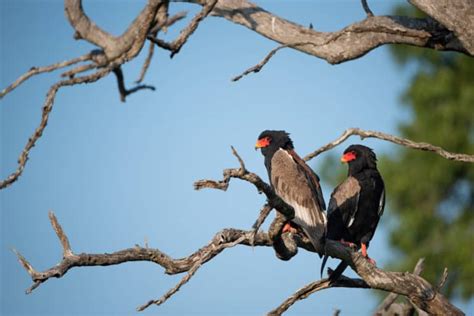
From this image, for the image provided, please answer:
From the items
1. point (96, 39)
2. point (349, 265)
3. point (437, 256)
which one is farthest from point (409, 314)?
point (437, 256)

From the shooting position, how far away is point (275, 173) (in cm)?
862

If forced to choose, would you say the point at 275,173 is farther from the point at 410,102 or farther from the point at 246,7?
the point at 410,102

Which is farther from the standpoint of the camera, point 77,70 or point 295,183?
point 295,183

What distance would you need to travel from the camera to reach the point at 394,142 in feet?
26.0

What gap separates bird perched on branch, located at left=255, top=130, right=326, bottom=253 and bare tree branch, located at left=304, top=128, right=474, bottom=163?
0.91 ft

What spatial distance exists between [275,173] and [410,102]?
17261 millimetres

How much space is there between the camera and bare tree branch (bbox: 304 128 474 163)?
7742 mm

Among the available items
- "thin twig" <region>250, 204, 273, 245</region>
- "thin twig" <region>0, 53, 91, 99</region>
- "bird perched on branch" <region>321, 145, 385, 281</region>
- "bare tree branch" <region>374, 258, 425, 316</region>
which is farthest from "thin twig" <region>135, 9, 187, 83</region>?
"bare tree branch" <region>374, 258, 425, 316</region>

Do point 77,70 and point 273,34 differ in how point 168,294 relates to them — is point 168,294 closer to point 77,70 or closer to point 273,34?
point 77,70

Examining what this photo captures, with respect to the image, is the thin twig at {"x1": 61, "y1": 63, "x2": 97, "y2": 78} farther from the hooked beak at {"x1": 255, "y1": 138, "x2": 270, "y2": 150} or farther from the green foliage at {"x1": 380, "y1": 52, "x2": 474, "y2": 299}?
the green foliage at {"x1": 380, "y1": 52, "x2": 474, "y2": 299}

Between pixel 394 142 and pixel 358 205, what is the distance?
1.21m

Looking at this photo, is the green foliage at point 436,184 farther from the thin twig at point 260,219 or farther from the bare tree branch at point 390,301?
the thin twig at point 260,219

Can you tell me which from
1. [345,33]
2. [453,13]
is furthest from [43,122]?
[453,13]

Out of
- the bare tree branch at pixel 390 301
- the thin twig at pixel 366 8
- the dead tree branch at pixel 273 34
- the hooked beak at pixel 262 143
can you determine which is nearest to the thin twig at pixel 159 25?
the dead tree branch at pixel 273 34
